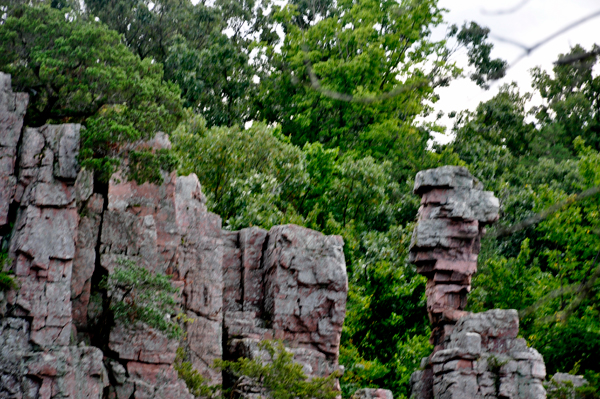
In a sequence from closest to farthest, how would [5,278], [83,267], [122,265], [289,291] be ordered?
[5,278] → [83,267] → [122,265] → [289,291]

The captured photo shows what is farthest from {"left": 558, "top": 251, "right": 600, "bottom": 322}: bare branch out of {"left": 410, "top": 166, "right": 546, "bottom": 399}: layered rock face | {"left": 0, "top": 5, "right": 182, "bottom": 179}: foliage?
{"left": 410, "top": 166, "right": 546, "bottom": 399}: layered rock face

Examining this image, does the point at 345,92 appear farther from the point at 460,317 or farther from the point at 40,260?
the point at 40,260

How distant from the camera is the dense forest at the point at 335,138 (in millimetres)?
16578

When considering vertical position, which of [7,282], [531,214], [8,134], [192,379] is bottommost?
[192,379]

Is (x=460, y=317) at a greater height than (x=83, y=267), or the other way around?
(x=83, y=267)

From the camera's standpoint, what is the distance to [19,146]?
51.1ft

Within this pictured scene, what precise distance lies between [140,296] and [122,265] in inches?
29.2

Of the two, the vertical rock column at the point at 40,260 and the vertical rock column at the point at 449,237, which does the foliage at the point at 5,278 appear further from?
the vertical rock column at the point at 449,237

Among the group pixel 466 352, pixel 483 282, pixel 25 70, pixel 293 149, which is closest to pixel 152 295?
pixel 25 70

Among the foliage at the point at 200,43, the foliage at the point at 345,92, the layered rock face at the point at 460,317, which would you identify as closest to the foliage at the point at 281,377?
the layered rock face at the point at 460,317

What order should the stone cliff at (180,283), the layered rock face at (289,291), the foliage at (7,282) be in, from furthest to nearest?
1. the layered rock face at (289,291)
2. the stone cliff at (180,283)
3. the foliage at (7,282)

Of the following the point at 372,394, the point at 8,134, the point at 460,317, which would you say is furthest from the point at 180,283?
the point at 460,317

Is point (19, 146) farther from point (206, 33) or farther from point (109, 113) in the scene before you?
point (206, 33)

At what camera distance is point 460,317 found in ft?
69.8
